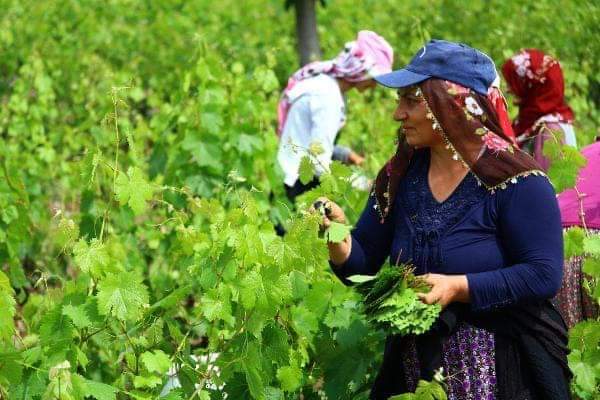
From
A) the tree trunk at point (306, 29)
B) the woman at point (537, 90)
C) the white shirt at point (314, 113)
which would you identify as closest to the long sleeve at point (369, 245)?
the woman at point (537, 90)

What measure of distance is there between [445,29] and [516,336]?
629cm

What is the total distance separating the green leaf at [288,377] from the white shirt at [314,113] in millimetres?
1919

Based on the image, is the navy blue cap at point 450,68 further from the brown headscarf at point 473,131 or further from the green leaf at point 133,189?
the green leaf at point 133,189

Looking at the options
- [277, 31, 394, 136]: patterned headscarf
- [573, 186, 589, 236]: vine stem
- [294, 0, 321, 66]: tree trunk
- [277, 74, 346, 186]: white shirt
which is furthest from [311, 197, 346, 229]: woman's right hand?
[294, 0, 321, 66]: tree trunk

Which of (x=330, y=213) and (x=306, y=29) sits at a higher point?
(x=330, y=213)

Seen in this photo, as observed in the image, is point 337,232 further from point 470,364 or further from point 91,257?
point 91,257

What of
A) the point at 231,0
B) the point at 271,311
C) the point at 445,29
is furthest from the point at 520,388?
the point at 231,0

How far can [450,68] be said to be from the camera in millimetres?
2707

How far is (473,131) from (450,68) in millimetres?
162

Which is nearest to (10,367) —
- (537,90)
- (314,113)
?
(314,113)

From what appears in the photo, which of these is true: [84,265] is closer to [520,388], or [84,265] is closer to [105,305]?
[105,305]

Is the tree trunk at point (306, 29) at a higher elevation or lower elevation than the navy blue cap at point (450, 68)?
lower

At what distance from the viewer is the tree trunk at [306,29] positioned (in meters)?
7.86

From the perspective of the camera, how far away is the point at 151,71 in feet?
29.2
